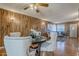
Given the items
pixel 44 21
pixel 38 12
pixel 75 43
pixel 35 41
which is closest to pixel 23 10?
pixel 38 12

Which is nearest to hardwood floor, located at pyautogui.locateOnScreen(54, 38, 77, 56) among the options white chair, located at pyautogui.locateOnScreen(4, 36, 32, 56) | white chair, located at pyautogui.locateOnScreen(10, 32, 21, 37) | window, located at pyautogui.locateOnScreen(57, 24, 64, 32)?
window, located at pyautogui.locateOnScreen(57, 24, 64, 32)

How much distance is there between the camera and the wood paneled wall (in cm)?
201

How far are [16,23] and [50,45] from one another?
0.77 m

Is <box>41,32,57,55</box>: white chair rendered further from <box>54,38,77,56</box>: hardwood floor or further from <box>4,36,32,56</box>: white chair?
<box>4,36,32,56</box>: white chair

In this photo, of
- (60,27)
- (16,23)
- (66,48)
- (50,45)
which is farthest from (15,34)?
(66,48)

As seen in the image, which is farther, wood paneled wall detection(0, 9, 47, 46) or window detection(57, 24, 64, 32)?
window detection(57, 24, 64, 32)

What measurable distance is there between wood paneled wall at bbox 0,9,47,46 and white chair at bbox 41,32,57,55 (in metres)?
0.23

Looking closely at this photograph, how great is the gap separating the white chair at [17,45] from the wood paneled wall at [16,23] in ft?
0.34

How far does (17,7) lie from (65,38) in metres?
1.02

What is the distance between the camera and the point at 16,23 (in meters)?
2.06

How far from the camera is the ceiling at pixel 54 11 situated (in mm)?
1993

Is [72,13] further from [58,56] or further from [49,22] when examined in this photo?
[58,56]

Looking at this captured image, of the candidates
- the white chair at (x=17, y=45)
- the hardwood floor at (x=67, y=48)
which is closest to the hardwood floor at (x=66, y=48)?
the hardwood floor at (x=67, y=48)

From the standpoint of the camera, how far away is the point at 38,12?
2.10 metres
